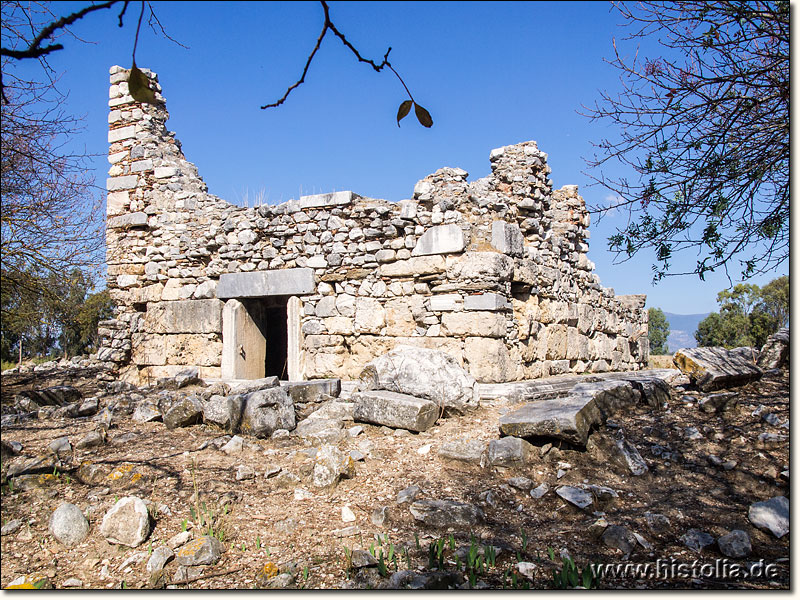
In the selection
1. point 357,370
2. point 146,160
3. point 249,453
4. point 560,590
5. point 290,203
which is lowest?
point 560,590

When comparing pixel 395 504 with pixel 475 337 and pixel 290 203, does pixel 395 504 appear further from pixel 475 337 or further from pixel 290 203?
pixel 290 203

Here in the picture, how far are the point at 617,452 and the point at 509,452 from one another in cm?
93

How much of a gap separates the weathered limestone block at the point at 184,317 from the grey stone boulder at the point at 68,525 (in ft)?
16.2

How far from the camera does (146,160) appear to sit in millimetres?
9281

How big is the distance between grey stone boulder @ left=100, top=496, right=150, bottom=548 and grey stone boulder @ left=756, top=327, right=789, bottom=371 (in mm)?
7190

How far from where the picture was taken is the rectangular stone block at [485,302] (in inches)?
275

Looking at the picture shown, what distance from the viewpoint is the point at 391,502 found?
172 inches

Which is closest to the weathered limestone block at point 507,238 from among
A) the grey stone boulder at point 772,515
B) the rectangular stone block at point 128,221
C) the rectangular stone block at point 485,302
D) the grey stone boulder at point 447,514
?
the rectangular stone block at point 485,302

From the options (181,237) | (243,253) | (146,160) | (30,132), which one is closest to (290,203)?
(243,253)

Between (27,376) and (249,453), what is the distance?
6.64m

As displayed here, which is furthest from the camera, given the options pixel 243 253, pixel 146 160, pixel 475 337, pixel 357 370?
pixel 146 160

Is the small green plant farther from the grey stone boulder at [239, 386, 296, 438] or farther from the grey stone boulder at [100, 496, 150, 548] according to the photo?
the grey stone boulder at [239, 386, 296, 438]

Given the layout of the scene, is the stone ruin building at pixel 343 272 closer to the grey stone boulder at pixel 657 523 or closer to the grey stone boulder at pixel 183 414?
the grey stone boulder at pixel 183 414

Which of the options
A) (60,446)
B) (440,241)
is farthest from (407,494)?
(440,241)
